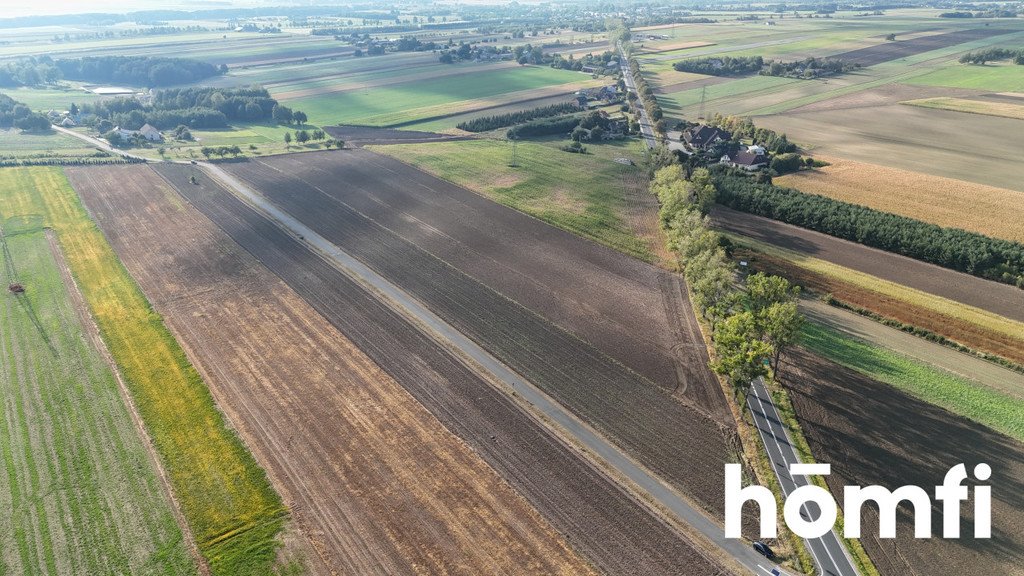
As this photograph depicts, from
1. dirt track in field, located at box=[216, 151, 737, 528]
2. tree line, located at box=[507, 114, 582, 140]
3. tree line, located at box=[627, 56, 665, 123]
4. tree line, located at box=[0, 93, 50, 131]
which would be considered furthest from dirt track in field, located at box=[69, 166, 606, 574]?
tree line, located at box=[0, 93, 50, 131]

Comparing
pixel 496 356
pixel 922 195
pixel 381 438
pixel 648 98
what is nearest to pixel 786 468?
pixel 496 356

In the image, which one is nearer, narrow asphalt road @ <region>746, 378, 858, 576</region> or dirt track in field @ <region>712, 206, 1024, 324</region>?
narrow asphalt road @ <region>746, 378, 858, 576</region>

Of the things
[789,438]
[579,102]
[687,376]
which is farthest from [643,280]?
[579,102]

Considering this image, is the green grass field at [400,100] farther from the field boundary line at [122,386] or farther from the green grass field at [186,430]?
the green grass field at [186,430]

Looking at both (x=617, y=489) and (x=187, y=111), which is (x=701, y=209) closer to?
(x=617, y=489)

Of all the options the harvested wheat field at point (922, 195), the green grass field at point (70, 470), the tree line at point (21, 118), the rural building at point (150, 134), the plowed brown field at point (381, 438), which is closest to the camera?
the green grass field at point (70, 470)

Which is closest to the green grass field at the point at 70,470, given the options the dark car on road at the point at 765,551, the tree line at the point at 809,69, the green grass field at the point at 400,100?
the dark car on road at the point at 765,551

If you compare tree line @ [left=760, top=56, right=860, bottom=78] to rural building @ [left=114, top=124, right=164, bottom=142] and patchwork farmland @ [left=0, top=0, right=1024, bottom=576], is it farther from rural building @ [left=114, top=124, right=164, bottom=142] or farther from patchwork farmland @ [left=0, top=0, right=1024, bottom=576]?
rural building @ [left=114, top=124, right=164, bottom=142]
